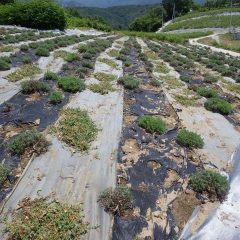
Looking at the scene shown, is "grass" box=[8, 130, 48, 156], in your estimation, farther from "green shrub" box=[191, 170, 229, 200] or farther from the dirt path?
"green shrub" box=[191, 170, 229, 200]

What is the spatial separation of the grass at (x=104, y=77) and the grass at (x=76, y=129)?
5109 mm

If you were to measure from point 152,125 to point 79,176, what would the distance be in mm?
3927

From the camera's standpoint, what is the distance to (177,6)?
439 feet

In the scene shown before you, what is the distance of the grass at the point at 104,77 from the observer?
56.0 ft

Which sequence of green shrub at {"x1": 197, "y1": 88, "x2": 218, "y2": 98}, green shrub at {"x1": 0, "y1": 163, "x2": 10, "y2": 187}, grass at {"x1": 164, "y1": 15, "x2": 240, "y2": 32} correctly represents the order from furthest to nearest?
grass at {"x1": 164, "y1": 15, "x2": 240, "y2": 32} → green shrub at {"x1": 197, "y1": 88, "x2": 218, "y2": 98} → green shrub at {"x1": 0, "y1": 163, "x2": 10, "y2": 187}

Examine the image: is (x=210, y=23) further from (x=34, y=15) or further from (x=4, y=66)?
(x=4, y=66)

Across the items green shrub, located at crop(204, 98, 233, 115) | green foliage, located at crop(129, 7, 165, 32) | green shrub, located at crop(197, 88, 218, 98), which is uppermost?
green shrub, located at crop(204, 98, 233, 115)

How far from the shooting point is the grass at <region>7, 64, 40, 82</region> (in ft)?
50.8

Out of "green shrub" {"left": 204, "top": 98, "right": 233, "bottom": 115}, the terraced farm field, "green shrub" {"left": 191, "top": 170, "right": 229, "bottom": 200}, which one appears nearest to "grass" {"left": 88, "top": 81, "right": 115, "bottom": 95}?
the terraced farm field

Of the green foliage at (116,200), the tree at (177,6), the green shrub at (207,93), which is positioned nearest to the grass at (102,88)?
the green shrub at (207,93)

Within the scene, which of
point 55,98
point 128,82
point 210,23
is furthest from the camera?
point 210,23

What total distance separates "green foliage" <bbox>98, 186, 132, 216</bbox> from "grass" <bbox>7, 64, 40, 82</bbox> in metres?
9.27

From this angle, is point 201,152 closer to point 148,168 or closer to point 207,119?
point 148,168

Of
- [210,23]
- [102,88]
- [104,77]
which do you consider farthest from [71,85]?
[210,23]
